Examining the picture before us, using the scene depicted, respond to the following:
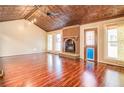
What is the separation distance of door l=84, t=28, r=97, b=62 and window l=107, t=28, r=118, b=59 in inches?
33.3

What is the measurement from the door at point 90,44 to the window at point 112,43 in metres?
0.85

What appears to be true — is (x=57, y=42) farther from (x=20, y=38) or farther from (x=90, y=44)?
(x=90, y=44)

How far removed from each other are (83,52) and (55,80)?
165 inches

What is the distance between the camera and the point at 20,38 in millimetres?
10156

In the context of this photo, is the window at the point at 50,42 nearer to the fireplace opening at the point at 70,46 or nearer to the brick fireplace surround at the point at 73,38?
the brick fireplace surround at the point at 73,38

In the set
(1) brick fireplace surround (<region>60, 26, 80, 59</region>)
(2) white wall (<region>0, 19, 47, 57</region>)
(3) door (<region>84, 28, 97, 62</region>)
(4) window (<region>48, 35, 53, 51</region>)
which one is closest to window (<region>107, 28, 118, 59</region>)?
(3) door (<region>84, 28, 97, 62</region>)

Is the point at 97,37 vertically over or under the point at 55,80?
over

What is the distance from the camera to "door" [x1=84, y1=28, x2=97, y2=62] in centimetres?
684

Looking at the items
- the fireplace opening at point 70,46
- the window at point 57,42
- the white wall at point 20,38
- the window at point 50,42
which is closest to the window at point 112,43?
the fireplace opening at point 70,46

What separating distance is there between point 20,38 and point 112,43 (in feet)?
23.1

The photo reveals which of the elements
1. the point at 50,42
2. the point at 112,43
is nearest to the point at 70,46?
the point at 112,43
